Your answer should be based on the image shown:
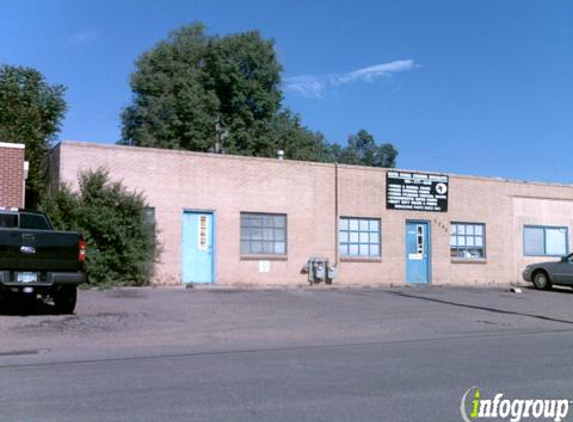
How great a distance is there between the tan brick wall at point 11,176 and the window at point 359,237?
34.7 ft

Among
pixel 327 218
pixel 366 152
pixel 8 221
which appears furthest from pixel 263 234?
pixel 366 152

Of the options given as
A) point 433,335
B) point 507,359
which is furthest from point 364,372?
point 433,335

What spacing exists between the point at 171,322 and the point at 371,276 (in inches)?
469

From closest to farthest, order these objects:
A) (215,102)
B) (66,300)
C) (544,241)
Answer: (66,300) → (544,241) → (215,102)

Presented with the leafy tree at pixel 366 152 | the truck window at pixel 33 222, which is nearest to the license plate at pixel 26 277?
the truck window at pixel 33 222

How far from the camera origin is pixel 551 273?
82.1 feet

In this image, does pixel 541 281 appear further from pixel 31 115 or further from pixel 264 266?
pixel 31 115

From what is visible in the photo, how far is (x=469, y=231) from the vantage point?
Answer: 26.8m

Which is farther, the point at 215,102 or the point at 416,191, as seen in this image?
the point at 215,102

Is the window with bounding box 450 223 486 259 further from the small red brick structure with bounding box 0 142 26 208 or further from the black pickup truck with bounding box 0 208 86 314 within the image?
the black pickup truck with bounding box 0 208 86 314

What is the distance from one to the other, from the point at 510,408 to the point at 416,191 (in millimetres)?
19220

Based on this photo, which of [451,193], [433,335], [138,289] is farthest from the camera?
[451,193]

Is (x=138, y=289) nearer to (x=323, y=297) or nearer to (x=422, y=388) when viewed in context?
(x=323, y=297)

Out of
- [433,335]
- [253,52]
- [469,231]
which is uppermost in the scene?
[253,52]
